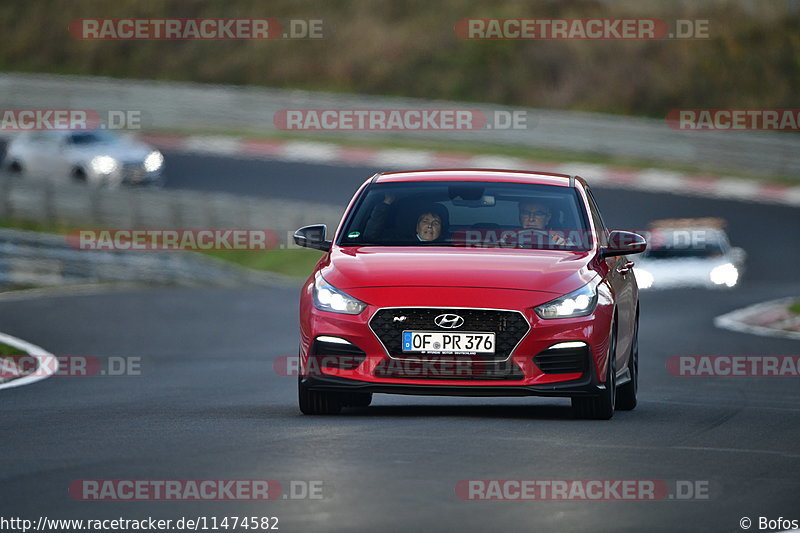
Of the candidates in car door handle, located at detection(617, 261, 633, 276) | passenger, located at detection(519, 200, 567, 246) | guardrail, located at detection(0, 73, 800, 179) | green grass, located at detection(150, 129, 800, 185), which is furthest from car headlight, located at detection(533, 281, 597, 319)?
guardrail, located at detection(0, 73, 800, 179)

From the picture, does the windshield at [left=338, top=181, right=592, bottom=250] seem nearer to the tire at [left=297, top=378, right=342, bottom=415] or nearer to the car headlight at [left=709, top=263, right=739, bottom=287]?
the tire at [left=297, top=378, right=342, bottom=415]

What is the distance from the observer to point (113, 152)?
125ft

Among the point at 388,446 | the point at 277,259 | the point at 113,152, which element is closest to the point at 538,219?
the point at 388,446

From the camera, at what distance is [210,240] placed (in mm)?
33969

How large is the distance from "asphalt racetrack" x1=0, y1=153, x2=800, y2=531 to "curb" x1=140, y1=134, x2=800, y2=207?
23565 mm

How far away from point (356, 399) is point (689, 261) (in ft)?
75.2

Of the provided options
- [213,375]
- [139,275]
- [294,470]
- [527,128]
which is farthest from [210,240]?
[294,470]

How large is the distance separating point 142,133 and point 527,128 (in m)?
11.3

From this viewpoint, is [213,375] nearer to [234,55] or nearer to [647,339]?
[647,339]

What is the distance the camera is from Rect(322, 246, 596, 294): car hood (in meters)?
10.2

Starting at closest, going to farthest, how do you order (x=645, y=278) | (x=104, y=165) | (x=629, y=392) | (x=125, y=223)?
(x=629, y=392) < (x=125, y=223) < (x=645, y=278) < (x=104, y=165)

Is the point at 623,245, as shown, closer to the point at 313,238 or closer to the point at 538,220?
the point at 538,220

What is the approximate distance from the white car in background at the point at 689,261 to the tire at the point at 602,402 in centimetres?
2247

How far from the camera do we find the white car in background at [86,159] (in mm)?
37656
